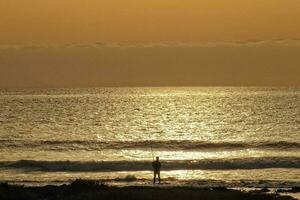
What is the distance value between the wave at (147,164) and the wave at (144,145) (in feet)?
28.3

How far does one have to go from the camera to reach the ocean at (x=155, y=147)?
42.8 meters

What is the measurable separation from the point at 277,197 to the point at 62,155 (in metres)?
26.9

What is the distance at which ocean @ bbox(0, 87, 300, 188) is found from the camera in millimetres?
42812

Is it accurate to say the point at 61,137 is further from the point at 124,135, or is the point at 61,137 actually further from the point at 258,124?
the point at 258,124

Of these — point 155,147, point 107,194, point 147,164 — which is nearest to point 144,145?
point 155,147

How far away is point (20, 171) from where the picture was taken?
4531 centimetres

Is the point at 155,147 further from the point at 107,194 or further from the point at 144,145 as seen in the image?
the point at 107,194

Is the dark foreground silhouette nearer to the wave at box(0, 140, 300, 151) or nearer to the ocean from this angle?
the ocean

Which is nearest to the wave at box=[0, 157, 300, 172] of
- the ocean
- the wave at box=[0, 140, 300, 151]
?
the ocean

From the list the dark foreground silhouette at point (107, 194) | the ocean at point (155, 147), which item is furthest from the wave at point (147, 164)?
the dark foreground silhouette at point (107, 194)

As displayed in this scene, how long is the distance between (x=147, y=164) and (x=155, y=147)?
12395 millimetres

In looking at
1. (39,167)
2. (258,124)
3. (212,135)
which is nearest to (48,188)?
(39,167)

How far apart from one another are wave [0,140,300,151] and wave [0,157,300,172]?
339 inches

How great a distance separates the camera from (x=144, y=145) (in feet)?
200
